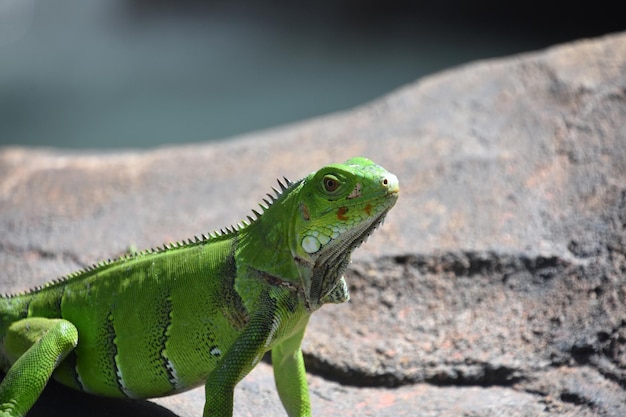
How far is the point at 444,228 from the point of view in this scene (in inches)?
240

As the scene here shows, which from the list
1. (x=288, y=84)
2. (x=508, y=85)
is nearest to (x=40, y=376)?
(x=508, y=85)

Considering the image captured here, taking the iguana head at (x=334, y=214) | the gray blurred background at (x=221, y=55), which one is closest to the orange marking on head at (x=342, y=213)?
the iguana head at (x=334, y=214)

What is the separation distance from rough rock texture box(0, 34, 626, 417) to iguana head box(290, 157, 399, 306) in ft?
3.76

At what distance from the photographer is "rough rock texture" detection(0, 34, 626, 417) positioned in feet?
16.6

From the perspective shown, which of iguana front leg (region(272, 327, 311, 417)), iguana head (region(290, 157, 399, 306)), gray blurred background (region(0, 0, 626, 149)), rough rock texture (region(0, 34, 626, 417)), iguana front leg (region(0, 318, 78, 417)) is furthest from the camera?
gray blurred background (region(0, 0, 626, 149))

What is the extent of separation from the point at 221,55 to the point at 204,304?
12838 millimetres

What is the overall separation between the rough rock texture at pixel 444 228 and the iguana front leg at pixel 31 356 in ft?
1.06

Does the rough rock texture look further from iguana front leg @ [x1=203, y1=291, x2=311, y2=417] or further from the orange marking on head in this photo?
the orange marking on head

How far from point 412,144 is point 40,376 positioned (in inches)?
157

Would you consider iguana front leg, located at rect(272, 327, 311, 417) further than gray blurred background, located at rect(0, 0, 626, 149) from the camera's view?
No

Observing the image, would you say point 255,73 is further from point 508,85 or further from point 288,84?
point 508,85

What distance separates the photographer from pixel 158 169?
764cm

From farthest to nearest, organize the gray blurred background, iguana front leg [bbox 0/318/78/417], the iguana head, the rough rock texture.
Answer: the gray blurred background
the rough rock texture
iguana front leg [bbox 0/318/78/417]
the iguana head

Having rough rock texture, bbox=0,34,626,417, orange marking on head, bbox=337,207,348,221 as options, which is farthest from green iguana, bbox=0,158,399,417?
rough rock texture, bbox=0,34,626,417
